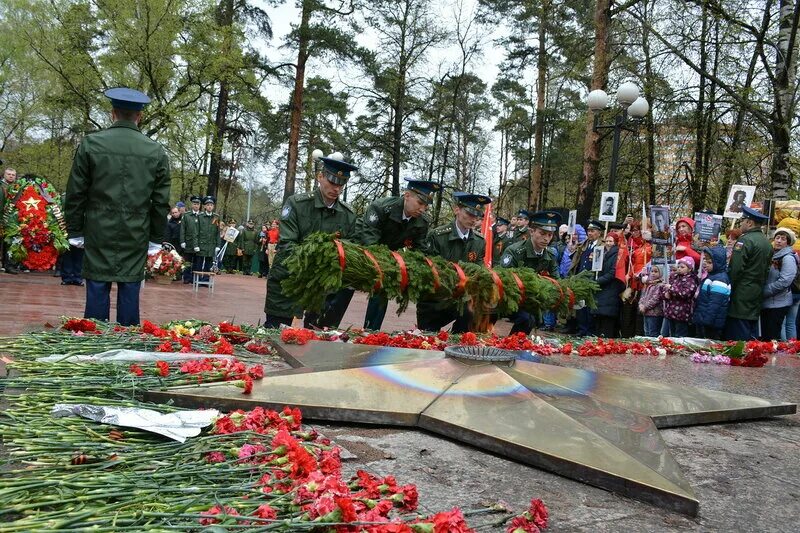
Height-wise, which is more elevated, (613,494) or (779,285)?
(779,285)

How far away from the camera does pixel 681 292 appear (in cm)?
815

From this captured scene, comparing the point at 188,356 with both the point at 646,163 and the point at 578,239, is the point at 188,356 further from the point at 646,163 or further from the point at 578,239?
the point at 646,163

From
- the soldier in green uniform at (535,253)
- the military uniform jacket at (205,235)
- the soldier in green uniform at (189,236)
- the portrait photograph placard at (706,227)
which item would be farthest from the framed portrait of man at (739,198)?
the soldier in green uniform at (189,236)

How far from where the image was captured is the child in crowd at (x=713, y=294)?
7777 millimetres

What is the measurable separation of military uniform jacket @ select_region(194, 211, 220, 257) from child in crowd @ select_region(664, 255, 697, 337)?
10.2 metres

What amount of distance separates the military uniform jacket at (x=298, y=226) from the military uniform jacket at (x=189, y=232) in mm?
9462

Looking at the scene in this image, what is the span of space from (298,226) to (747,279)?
213 inches

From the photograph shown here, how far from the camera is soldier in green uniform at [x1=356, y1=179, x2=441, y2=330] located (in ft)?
18.7

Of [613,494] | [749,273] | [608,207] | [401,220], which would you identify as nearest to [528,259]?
[401,220]

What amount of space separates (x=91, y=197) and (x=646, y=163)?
65.8ft

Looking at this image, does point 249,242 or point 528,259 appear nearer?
point 528,259

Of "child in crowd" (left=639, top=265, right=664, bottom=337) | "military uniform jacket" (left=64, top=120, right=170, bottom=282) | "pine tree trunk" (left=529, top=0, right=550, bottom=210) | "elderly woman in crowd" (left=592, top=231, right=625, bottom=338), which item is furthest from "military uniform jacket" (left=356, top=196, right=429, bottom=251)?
"pine tree trunk" (left=529, top=0, right=550, bottom=210)

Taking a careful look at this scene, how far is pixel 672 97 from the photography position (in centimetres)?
1507

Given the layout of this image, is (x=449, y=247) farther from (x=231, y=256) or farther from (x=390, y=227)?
(x=231, y=256)
